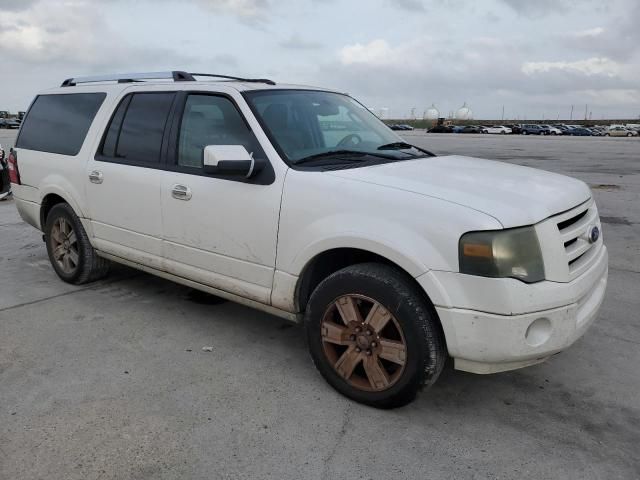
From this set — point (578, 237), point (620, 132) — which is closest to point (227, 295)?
point (578, 237)

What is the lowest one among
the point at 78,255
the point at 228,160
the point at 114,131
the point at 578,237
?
the point at 78,255

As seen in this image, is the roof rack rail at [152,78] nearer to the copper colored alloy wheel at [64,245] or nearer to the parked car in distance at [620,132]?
the copper colored alloy wheel at [64,245]

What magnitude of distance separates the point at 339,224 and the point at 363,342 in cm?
65

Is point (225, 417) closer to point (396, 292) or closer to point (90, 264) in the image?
point (396, 292)

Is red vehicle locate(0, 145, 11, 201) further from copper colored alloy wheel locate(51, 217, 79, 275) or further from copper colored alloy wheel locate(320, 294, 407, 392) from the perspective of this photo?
copper colored alloy wheel locate(320, 294, 407, 392)

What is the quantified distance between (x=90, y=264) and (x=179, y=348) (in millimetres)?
1626

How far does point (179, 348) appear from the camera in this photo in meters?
3.79

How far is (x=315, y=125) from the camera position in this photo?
377 cm

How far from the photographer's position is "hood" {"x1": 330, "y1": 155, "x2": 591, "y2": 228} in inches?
105

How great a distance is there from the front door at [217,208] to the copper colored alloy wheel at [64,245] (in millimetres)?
1469

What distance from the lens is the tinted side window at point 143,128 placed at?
402cm

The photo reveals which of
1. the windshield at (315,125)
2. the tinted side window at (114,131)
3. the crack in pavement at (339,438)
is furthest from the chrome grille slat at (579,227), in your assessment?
the tinted side window at (114,131)

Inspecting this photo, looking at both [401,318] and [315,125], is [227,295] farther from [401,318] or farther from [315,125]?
[401,318]

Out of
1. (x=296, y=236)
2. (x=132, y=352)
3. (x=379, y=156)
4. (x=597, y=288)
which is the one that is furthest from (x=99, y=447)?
(x=597, y=288)
